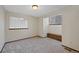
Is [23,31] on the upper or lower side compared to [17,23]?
lower

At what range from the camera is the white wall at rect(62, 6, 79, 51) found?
4.09m

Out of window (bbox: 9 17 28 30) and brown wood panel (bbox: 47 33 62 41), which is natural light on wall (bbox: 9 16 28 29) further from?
brown wood panel (bbox: 47 33 62 41)

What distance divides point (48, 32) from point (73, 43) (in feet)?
15.5

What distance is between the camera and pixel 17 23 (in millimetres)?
7328

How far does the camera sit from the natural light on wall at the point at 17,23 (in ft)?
→ 21.9

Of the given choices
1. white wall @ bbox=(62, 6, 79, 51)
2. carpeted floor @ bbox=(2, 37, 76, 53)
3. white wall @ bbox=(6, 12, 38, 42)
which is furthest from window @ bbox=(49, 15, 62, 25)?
white wall @ bbox=(62, 6, 79, 51)

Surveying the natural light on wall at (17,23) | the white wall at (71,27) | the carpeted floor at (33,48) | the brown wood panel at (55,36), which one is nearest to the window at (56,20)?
the brown wood panel at (55,36)

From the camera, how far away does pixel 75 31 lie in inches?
163

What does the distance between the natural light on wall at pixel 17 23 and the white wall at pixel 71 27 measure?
3424 millimetres

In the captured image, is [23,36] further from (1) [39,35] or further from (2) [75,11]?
(2) [75,11]

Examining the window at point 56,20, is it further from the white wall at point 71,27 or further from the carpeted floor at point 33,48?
the white wall at point 71,27

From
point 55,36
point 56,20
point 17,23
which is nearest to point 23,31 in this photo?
point 17,23

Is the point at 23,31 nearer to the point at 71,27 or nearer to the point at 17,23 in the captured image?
the point at 17,23
